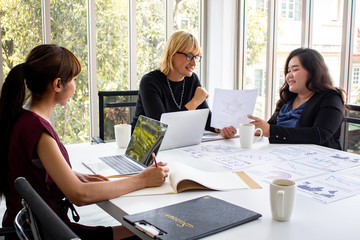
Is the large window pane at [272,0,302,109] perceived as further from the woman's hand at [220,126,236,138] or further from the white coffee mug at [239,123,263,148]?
the white coffee mug at [239,123,263,148]

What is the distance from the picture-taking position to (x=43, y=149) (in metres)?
1.17

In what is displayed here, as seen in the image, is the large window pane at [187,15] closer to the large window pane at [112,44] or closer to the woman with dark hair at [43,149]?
the large window pane at [112,44]

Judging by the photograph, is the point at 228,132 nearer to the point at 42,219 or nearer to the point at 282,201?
the point at 282,201

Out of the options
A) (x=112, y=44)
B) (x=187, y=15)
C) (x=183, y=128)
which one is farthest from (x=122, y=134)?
(x=187, y=15)

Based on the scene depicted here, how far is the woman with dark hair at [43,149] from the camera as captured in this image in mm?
1151

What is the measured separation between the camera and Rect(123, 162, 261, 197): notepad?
3.97 feet

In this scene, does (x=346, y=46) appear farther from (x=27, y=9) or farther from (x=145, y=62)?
(x=27, y=9)

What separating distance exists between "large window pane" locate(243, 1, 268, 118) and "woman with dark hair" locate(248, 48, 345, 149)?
162 cm

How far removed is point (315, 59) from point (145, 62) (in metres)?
2.03

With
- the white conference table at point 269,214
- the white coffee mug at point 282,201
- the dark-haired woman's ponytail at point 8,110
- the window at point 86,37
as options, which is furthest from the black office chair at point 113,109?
the white coffee mug at point 282,201

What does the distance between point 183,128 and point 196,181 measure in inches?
25.3

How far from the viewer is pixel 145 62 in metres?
3.83

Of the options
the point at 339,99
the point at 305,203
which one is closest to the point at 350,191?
the point at 305,203

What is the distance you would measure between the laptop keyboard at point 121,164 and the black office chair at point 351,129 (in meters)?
1.33
